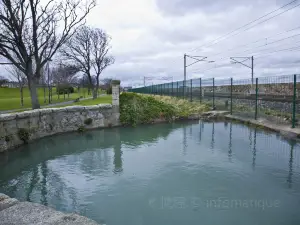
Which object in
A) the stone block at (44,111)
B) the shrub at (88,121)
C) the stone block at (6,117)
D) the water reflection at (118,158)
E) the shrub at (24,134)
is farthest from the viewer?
the shrub at (88,121)

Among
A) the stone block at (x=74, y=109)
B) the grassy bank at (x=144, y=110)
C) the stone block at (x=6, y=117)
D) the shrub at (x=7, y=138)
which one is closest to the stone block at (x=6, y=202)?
the shrub at (x=7, y=138)

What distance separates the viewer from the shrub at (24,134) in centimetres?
979

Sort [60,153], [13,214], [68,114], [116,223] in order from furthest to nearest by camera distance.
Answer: [68,114] < [60,153] < [116,223] < [13,214]

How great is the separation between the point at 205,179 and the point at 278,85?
8.75 meters

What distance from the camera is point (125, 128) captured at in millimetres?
13484

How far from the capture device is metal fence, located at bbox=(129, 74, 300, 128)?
10.6 m

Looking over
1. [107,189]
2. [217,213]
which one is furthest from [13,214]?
[217,213]

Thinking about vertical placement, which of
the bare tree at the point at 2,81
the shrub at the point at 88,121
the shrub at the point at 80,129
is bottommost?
the shrub at the point at 80,129

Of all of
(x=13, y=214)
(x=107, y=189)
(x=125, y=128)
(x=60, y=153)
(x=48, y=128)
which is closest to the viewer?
(x=13, y=214)

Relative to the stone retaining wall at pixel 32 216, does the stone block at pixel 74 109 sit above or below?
above

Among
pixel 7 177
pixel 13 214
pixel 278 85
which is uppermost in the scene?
pixel 278 85

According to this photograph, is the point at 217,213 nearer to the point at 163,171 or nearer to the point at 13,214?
the point at 163,171

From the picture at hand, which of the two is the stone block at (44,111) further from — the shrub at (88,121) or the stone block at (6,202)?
the stone block at (6,202)

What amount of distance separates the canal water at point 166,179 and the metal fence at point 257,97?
6.20ft
